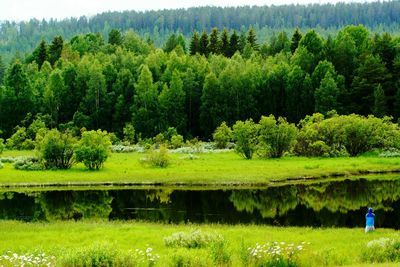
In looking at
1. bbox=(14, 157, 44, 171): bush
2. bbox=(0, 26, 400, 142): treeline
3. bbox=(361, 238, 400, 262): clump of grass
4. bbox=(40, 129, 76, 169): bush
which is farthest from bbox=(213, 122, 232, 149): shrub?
bbox=(361, 238, 400, 262): clump of grass

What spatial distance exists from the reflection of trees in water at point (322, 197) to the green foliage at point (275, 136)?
1770 centimetres

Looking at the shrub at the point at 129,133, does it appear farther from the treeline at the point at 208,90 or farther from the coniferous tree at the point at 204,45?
the coniferous tree at the point at 204,45

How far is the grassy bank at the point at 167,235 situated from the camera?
22.5m

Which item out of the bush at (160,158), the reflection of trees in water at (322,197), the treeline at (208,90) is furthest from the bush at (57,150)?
the treeline at (208,90)

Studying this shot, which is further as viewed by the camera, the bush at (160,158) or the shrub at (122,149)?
the shrub at (122,149)

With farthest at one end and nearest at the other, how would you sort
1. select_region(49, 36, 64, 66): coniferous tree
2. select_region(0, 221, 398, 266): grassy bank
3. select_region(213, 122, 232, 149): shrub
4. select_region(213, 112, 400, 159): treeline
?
1. select_region(49, 36, 64, 66): coniferous tree
2. select_region(213, 122, 232, 149): shrub
3. select_region(213, 112, 400, 159): treeline
4. select_region(0, 221, 398, 266): grassy bank

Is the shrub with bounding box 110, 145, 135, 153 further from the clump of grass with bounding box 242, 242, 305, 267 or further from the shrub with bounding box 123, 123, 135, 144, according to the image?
the clump of grass with bounding box 242, 242, 305, 267

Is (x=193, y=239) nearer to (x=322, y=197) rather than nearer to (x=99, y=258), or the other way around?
(x=99, y=258)

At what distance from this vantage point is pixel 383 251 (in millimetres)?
22625

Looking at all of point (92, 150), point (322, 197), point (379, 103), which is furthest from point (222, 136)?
point (322, 197)

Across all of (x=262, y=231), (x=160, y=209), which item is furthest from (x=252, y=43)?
(x=262, y=231)

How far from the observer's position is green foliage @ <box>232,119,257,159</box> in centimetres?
7188

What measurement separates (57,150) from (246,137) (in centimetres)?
2360

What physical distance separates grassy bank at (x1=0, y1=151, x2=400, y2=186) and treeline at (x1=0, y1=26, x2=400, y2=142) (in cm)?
3127
